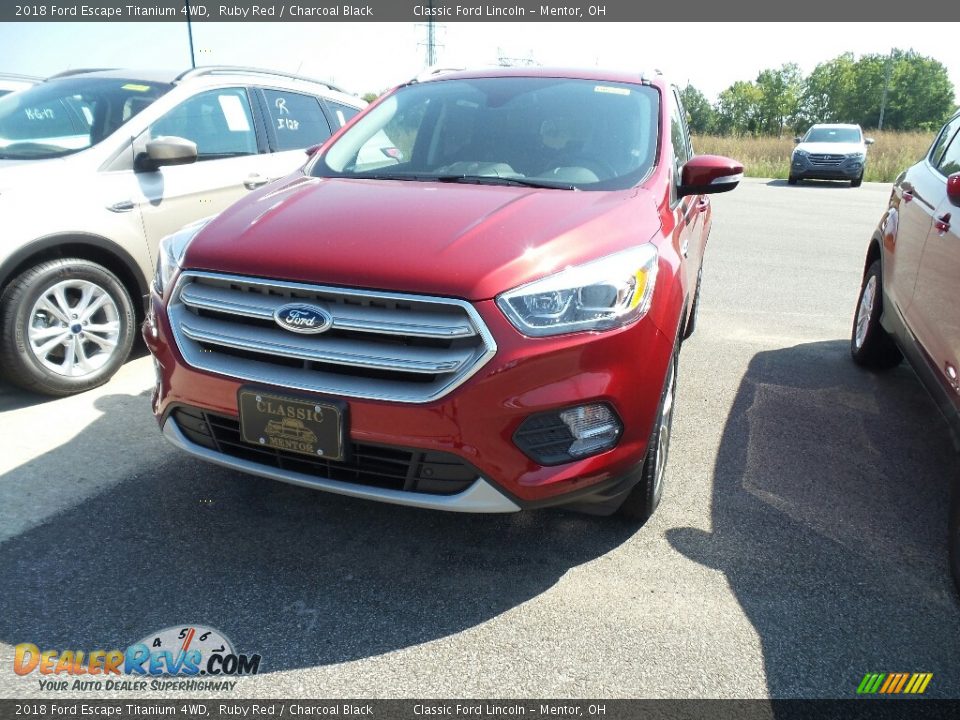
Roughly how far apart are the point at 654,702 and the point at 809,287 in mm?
5928

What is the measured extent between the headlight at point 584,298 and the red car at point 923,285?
1351 millimetres

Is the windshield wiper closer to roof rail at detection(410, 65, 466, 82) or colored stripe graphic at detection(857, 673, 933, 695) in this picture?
roof rail at detection(410, 65, 466, 82)

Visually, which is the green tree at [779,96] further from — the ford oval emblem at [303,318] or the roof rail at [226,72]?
the ford oval emblem at [303,318]

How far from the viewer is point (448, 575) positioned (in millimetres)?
2594

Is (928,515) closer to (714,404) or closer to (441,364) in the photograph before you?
(714,404)

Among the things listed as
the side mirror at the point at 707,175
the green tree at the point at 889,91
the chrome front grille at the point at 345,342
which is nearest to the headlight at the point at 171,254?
the chrome front grille at the point at 345,342

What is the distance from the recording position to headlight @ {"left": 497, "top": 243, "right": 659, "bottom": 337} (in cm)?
224

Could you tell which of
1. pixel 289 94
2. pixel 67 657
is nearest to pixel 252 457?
pixel 67 657

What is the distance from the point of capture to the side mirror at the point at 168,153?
4090 millimetres

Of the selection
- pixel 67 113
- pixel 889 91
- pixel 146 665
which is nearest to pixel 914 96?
pixel 889 91

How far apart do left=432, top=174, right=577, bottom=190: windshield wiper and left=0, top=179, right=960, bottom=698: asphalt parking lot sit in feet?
4.37

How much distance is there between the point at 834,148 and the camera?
19984 millimetres

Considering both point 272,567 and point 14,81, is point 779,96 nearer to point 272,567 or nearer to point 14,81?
point 14,81

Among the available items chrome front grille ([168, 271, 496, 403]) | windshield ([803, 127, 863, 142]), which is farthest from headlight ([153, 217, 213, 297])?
windshield ([803, 127, 863, 142])
